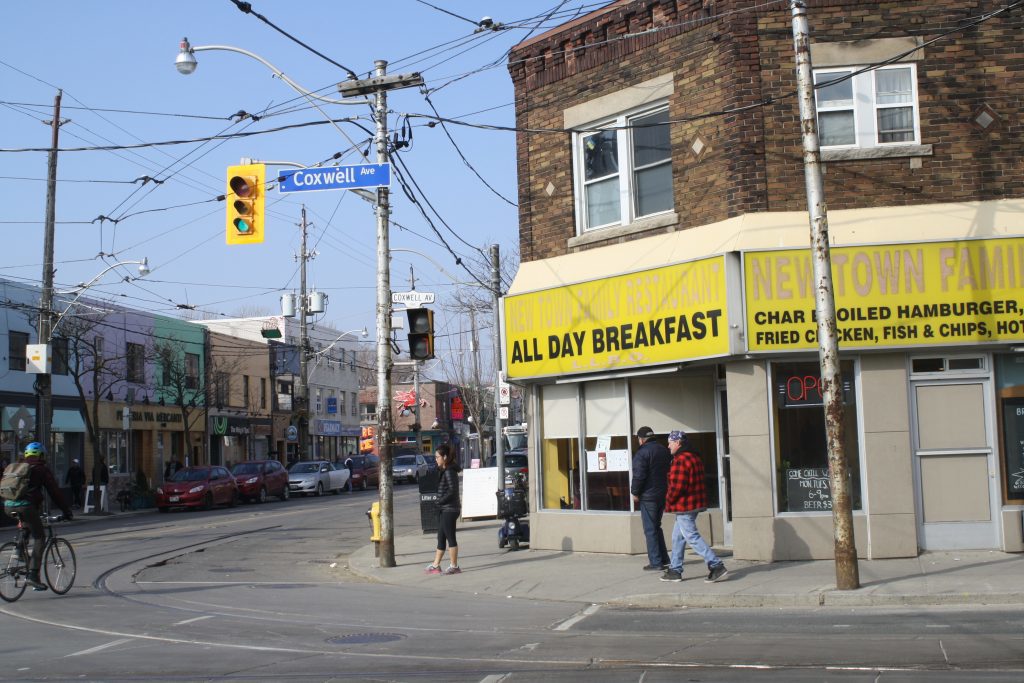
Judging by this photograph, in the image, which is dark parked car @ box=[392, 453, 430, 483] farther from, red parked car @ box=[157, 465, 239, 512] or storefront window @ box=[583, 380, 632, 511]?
storefront window @ box=[583, 380, 632, 511]

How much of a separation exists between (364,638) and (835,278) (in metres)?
7.79

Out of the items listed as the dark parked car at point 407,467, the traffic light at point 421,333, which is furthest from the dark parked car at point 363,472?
the traffic light at point 421,333

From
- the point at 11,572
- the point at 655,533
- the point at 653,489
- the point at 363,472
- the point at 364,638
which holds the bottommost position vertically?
the point at 364,638

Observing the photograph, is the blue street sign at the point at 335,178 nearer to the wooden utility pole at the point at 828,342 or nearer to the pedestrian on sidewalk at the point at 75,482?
the wooden utility pole at the point at 828,342

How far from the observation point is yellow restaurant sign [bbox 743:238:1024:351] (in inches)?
556

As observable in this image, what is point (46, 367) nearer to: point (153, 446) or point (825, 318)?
point (153, 446)

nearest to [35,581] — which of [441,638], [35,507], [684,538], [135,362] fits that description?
[35,507]

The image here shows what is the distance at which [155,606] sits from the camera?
42.3 feet

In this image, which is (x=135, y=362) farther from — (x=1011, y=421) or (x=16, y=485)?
(x=1011, y=421)

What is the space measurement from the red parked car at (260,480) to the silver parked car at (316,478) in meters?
1.73

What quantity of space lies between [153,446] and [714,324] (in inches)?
1522

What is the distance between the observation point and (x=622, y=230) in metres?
16.7

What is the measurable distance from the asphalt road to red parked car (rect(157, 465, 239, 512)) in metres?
20.5

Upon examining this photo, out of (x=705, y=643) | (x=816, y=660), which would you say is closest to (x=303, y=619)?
(x=705, y=643)
